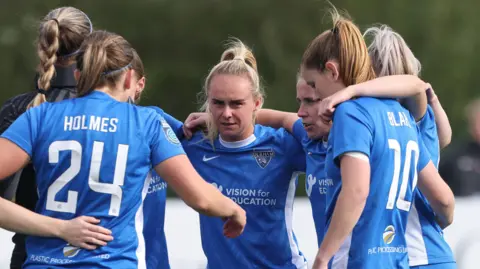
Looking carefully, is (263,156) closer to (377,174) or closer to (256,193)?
(256,193)

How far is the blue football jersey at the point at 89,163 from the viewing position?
4.02m

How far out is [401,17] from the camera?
646 inches

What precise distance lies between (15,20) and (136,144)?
1264 centimetres

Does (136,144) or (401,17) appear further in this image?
(401,17)

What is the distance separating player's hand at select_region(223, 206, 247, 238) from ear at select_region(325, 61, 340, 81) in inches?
24.7

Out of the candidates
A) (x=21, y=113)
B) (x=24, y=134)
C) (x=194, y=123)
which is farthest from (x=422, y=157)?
(x=21, y=113)

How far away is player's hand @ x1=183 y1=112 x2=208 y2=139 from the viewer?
5.21 m

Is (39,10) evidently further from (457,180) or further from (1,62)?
(457,180)

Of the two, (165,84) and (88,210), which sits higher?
(165,84)

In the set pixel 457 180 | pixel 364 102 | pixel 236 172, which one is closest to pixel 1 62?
pixel 457 180

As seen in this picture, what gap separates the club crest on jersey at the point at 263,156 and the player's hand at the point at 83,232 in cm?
127

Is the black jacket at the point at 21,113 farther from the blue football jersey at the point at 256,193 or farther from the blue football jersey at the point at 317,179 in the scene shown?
the blue football jersey at the point at 317,179

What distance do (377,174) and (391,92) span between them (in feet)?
1.13

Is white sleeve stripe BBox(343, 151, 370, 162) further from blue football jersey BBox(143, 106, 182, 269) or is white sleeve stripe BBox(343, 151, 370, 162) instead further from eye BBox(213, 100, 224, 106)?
blue football jersey BBox(143, 106, 182, 269)
